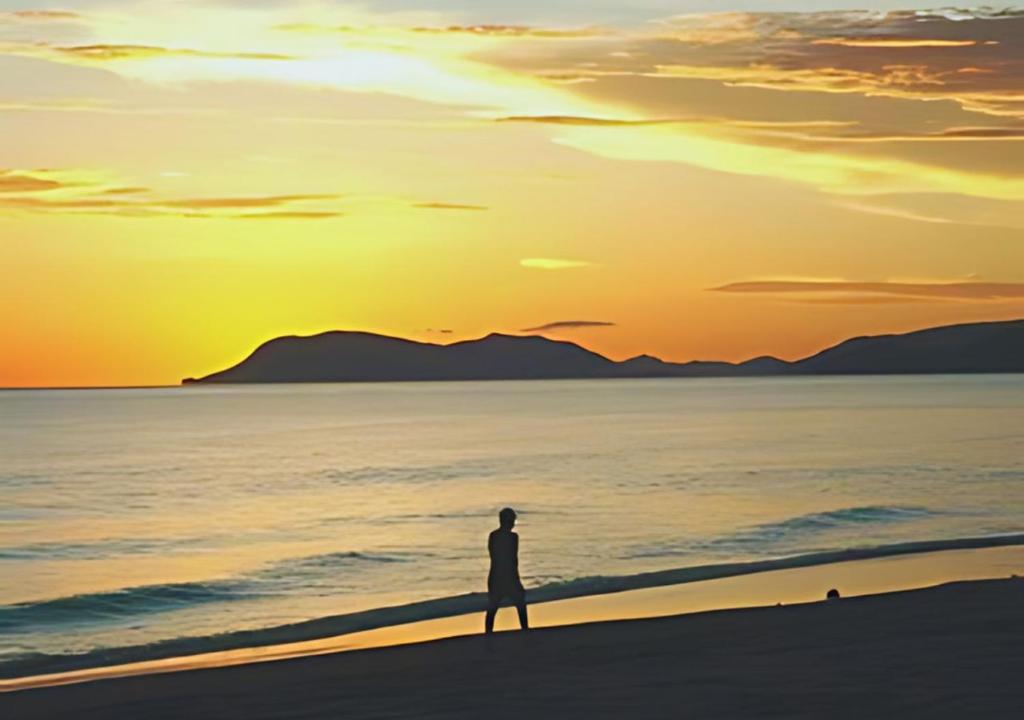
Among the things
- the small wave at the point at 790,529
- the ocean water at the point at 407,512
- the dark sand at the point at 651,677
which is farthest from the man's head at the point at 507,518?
the small wave at the point at 790,529

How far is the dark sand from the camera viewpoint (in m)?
13.4

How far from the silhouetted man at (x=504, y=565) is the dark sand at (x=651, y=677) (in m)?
0.64

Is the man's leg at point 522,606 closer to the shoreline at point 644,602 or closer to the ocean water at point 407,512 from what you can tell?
the shoreline at point 644,602

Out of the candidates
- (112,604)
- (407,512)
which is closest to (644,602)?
(112,604)

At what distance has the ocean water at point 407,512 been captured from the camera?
31.5 m

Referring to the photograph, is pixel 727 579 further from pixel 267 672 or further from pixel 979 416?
pixel 979 416

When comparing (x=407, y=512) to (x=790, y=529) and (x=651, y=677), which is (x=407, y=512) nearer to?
(x=790, y=529)

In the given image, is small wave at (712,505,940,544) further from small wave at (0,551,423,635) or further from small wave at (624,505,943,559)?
small wave at (0,551,423,635)

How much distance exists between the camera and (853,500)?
54.6 m

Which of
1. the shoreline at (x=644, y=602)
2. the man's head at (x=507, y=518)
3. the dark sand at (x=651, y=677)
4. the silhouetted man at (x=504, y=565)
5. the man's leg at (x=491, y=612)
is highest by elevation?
the man's head at (x=507, y=518)

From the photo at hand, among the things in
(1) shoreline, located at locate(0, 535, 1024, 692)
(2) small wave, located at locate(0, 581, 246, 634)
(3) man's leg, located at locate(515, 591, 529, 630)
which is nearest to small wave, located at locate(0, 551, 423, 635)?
(2) small wave, located at locate(0, 581, 246, 634)

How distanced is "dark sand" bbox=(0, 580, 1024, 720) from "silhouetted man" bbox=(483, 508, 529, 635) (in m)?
0.64

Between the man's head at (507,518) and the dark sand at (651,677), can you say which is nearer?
the dark sand at (651,677)

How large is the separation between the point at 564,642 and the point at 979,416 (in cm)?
13401
